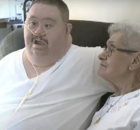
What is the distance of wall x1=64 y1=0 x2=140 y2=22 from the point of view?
171cm

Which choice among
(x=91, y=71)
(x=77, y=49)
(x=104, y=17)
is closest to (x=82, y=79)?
(x=91, y=71)

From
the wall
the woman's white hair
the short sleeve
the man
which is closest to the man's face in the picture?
the man

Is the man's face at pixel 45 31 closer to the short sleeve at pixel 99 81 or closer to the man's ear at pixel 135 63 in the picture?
the short sleeve at pixel 99 81

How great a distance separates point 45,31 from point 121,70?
0.47 metres

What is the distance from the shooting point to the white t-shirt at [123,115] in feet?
3.46

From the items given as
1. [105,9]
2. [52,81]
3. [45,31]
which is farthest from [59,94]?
[105,9]

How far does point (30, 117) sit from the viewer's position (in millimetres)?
1327

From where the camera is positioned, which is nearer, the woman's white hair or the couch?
the woman's white hair

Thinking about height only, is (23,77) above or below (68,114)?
above

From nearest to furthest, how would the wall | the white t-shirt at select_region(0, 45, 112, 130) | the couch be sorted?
the white t-shirt at select_region(0, 45, 112, 130) < the couch < the wall

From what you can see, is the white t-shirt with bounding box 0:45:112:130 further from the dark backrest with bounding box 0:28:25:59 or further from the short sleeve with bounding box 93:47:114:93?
the dark backrest with bounding box 0:28:25:59

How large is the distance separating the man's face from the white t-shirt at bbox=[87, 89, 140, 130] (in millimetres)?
443

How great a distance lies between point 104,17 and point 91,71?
596 millimetres

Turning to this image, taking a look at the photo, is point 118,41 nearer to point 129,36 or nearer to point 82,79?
point 129,36
